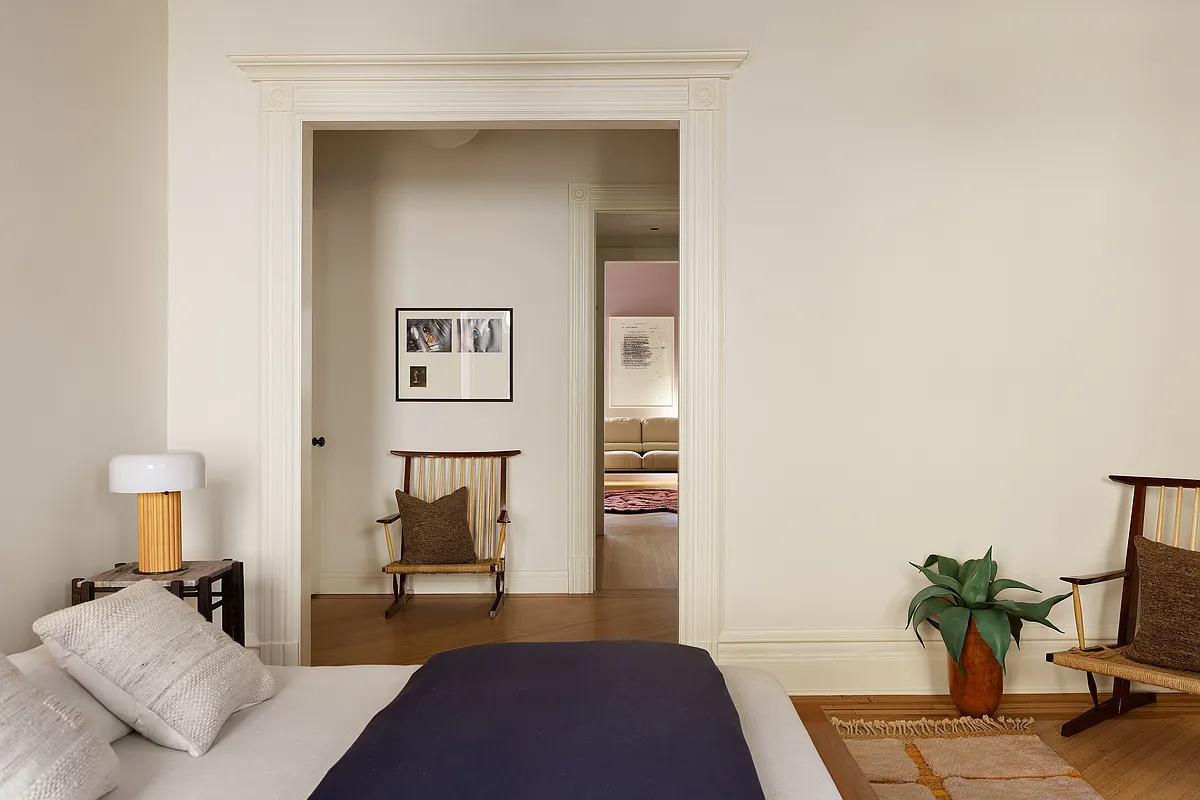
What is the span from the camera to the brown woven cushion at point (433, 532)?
4.44 m

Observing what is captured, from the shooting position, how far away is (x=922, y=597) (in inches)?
118

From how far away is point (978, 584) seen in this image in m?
2.91

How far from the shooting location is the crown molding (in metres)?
3.13

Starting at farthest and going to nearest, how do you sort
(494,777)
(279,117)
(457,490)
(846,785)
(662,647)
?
(457,490), (279,117), (662,647), (846,785), (494,777)

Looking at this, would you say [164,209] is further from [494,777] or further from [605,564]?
[605,564]

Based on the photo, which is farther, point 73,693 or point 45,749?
point 73,693

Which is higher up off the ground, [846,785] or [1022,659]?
[846,785]

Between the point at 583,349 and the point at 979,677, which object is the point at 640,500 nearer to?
the point at 583,349

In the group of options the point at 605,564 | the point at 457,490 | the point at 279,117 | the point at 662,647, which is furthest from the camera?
the point at 605,564

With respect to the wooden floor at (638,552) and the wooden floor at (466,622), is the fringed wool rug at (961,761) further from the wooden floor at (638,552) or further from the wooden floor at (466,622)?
the wooden floor at (638,552)

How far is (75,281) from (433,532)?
2329 millimetres

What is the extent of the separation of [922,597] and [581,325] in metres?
2.56

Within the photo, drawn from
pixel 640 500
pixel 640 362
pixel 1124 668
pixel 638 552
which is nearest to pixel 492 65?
pixel 1124 668

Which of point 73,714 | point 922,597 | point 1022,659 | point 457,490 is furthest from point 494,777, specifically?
point 457,490
